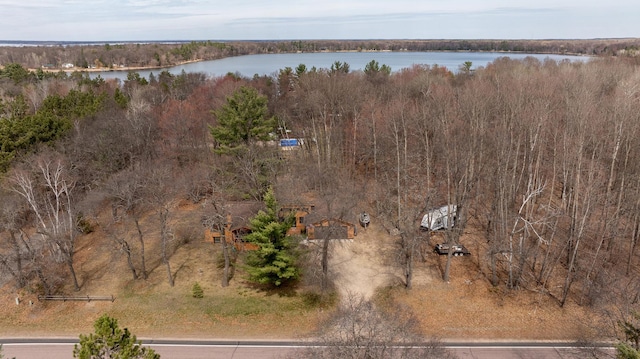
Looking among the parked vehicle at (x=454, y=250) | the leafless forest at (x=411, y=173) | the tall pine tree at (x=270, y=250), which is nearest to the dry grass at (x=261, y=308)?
the parked vehicle at (x=454, y=250)

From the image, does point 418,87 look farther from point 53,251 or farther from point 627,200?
point 53,251

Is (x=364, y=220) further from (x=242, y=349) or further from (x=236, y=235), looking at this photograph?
(x=242, y=349)

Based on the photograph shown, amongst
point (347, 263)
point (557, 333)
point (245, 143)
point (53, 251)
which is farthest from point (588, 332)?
point (53, 251)

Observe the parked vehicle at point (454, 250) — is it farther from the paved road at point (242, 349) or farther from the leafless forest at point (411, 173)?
the paved road at point (242, 349)

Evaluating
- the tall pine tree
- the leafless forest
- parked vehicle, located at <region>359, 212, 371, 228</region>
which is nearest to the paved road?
the tall pine tree

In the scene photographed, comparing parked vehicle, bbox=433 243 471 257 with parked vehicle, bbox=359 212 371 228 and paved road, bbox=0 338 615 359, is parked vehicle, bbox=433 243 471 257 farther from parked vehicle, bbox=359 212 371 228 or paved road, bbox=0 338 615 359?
paved road, bbox=0 338 615 359

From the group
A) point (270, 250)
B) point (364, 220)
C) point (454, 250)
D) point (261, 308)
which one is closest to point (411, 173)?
point (364, 220)
